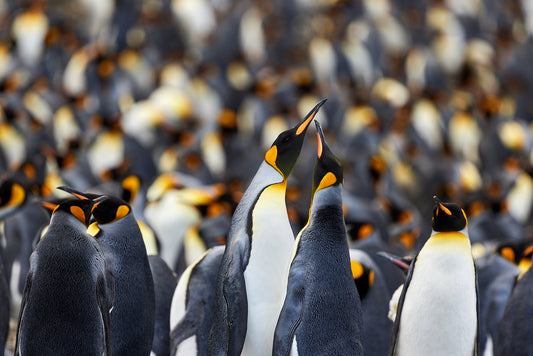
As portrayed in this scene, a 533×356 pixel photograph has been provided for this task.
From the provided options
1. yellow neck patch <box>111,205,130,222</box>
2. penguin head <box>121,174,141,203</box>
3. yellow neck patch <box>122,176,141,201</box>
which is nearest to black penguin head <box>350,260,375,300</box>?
yellow neck patch <box>111,205,130,222</box>

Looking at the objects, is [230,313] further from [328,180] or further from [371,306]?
[371,306]

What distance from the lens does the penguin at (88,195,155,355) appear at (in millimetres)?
3646

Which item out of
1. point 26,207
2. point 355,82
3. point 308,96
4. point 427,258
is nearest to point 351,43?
point 355,82

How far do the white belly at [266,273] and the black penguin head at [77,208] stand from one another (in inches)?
28.1

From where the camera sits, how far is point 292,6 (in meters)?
16.2

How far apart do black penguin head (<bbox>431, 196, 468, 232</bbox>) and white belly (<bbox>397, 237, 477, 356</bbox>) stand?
66 millimetres

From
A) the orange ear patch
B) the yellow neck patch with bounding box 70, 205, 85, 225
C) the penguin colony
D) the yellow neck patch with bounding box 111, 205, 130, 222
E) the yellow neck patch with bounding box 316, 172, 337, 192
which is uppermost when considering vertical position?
the yellow neck patch with bounding box 70, 205, 85, 225

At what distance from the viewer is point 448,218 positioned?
3.72 metres

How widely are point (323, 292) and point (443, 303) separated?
596mm

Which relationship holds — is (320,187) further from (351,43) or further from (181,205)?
(351,43)

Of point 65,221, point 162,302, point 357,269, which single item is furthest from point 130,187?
Result: point 65,221

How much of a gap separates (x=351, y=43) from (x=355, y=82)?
85 centimetres

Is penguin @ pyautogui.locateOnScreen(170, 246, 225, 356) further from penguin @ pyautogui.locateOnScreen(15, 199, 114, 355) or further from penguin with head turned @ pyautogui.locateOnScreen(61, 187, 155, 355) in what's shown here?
penguin @ pyautogui.locateOnScreen(15, 199, 114, 355)

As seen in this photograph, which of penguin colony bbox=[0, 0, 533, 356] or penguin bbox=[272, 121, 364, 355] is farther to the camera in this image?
penguin colony bbox=[0, 0, 533, 356]
